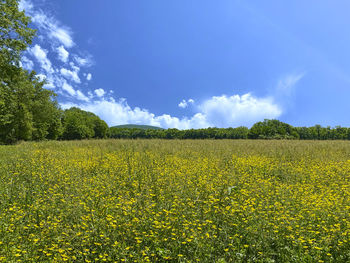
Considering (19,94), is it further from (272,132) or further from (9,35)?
(272,132)

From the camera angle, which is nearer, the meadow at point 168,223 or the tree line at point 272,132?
the meadow at point 168,223

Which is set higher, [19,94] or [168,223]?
[19,94]

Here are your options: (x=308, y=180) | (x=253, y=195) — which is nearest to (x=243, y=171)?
(x=308, y=180)

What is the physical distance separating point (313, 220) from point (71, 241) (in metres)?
5.09

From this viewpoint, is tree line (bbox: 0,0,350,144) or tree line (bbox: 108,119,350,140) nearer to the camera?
tree line (bbox: 0,0,350,144)

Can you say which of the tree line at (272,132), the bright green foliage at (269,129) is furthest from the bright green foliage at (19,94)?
the bright green foliage at (269,129)

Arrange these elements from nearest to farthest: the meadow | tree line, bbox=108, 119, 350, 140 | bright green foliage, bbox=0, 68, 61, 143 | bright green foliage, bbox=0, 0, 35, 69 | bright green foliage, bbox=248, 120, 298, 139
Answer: the meadow, bright green foliage, bbox=0, 0, 35, 69, bright green foliage, bbox=0, 68, 61, 143, bright green foliage, bbox=248, 120, 298, 139, tree line, bbox=108, 119, 350, 140

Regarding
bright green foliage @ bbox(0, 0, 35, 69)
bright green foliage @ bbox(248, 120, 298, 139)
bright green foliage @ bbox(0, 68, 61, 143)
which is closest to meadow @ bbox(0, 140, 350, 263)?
bright green foliage @ bbox(0, 0, 35, 69)

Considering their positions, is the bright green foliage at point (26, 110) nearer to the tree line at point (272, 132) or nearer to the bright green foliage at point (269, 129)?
the tree line at point (272, 132)

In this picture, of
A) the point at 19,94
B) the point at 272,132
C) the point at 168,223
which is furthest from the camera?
the point at 272,132

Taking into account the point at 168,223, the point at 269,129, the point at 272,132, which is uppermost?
the point at 269,129

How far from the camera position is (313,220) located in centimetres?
428

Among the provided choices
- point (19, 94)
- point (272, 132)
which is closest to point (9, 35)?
point (19, 94)

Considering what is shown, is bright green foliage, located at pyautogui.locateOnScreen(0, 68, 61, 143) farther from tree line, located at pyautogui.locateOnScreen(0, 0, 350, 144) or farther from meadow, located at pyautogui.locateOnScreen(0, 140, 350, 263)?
meadow, located at pyautogui.locateOnScreen(0, 140, 350, 263)
